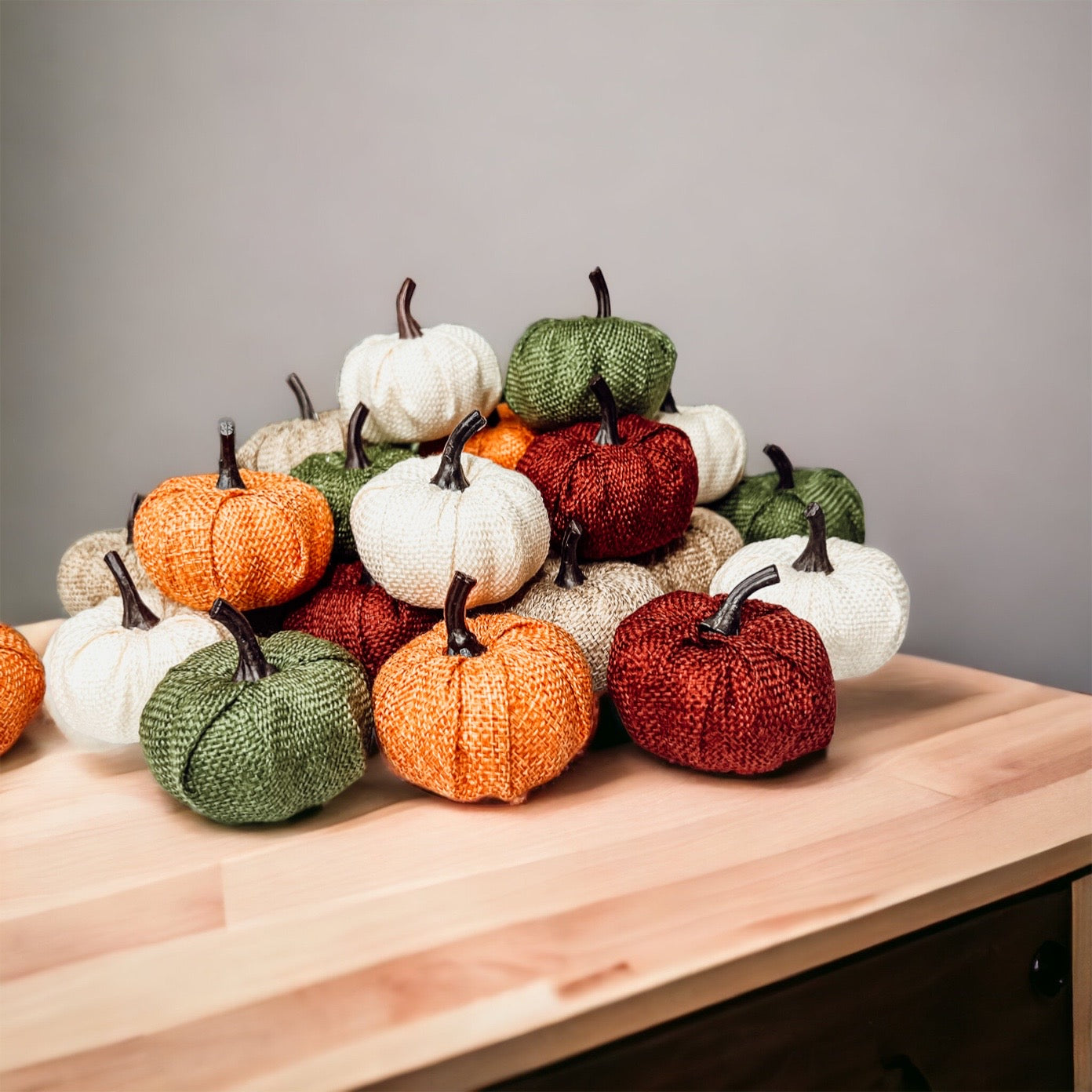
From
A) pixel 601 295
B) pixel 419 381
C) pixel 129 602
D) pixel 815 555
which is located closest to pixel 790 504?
pixel 815 555

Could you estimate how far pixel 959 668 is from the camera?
39.9 inches

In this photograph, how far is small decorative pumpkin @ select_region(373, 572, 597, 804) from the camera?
662mm

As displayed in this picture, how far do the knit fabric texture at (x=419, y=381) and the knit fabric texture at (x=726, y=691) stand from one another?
302 millimetres

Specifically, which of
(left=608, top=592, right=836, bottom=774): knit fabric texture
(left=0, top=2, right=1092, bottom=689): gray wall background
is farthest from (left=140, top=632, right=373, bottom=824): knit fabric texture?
(left=0, top=2, right=1092, bottom=689): gray wall background

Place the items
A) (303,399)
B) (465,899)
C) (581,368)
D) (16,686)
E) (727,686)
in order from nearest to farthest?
(465,899)
(727,686)
(16,686)
(581,368)
(303,399)

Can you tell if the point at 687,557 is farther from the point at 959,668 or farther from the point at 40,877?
the point at 40,877

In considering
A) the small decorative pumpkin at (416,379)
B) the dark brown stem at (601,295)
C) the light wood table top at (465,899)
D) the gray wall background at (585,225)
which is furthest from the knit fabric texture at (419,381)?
the gray wall background at (585,225)

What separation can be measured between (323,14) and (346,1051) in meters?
1.25

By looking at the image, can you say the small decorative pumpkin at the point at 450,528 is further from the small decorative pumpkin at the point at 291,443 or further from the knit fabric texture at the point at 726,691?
the small decorative pumpkin at the point at 291,443

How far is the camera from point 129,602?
0.79m

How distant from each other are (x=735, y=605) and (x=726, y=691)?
0.07 metres

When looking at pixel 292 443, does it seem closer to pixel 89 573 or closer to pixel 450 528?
pixel 89 573

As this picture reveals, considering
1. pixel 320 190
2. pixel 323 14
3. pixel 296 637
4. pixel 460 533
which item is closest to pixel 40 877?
pixel 296 637

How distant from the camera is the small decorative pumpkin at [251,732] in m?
0.64
